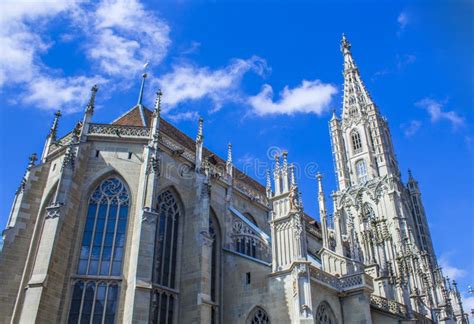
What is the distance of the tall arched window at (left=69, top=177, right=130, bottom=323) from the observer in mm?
14547

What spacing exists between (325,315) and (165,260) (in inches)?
238

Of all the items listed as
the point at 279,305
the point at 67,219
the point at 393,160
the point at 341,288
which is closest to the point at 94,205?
the point at 67,219

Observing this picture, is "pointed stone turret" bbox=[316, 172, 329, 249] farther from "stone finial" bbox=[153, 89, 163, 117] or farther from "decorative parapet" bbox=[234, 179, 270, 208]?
"stone finial" bbox=[153, 89, 163, 117]

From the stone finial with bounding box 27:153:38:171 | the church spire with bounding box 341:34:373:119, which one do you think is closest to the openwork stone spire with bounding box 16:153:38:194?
the stone finial with bounding box 27:153:38:171

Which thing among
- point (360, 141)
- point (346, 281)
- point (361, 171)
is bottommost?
point (346, 281)

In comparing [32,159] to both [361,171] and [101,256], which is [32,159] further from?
[361,171]

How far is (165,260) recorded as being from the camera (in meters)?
16.7

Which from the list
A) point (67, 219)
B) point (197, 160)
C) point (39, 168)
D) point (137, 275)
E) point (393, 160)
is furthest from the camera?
point (393, 160)

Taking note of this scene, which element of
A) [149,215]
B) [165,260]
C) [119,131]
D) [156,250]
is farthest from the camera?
[119,131]

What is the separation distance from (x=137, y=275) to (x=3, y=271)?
4.65 meters

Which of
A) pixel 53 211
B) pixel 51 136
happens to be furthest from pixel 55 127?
pixel 53 211

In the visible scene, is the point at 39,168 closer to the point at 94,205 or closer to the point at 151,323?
the point at 94,205

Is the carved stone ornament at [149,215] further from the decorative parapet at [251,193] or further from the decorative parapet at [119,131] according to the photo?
the decorative parapet at [251,193]

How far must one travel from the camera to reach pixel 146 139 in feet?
59.5
